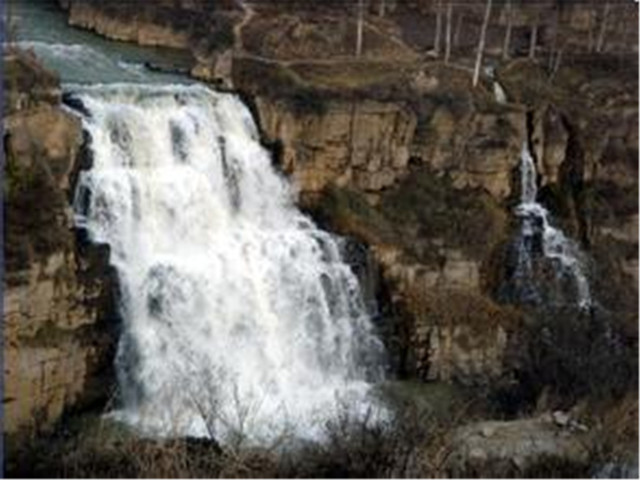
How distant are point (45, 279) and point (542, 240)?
10.6 m

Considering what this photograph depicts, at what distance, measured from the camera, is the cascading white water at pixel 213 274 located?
855 inches

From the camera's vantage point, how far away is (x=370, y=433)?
1620 centimetres

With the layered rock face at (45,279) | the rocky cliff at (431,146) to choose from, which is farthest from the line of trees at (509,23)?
the layered rock face at (45,279)

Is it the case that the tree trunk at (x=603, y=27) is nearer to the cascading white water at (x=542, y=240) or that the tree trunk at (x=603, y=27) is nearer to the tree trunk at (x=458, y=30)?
the tree trunk at (x=458, y=30)

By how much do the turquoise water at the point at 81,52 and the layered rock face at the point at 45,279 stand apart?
340cm

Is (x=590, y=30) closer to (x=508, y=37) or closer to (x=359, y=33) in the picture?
(x=508, y=37)

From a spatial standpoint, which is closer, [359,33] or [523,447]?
[523,447]

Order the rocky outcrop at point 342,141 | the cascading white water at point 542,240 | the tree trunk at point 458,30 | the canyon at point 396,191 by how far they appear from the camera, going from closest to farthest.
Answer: the canyon at point 396,191 < the rocky outcrop at point 342,141 < the cascading white water at point 542,240 < the tree trunk at point 458,30

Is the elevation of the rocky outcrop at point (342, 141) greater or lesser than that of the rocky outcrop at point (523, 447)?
greater

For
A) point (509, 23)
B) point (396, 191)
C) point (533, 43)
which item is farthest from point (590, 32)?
point (396, 191)

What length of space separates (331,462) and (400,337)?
7846 mm

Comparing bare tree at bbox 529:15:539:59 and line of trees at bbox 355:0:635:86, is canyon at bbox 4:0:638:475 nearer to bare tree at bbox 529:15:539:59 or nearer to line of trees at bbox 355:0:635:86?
line of trees at bbox 355:0:635:86

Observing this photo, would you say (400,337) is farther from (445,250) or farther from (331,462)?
(331,462)

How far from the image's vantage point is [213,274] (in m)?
22.6
